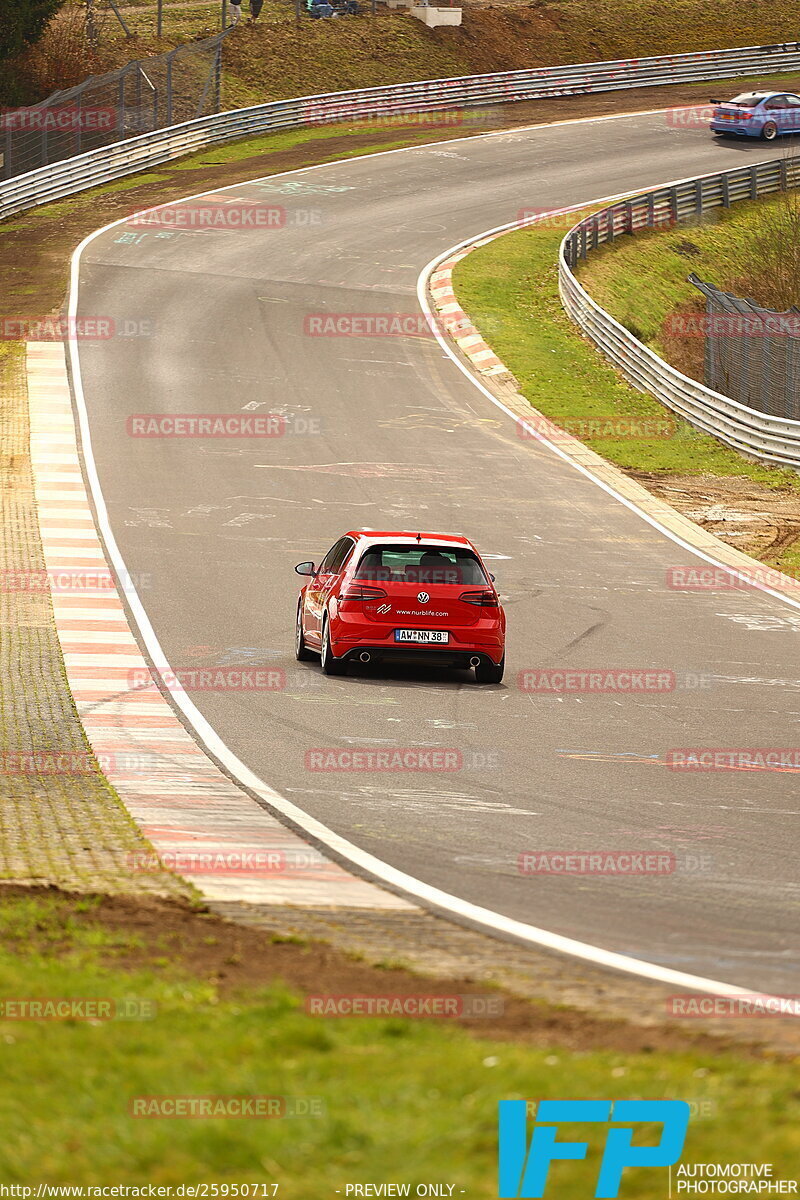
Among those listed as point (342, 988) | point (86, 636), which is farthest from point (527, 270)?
point (342, 988)

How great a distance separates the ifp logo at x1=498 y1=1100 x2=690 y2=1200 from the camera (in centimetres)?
454

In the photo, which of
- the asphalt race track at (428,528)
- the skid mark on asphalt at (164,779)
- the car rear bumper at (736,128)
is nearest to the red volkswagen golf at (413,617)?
the asphalt race track at (428,528)

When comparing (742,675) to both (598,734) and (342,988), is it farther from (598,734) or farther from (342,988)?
(342,988)

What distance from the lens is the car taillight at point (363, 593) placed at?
1579 cm

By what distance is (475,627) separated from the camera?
15.8 meters

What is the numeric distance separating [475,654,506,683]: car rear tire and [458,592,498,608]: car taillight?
589 millimetres

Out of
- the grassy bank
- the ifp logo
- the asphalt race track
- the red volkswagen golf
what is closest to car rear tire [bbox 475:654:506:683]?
the red volkswagen golf

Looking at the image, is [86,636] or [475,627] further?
[86,636]

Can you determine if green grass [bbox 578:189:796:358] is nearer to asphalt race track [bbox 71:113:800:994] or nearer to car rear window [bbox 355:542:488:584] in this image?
asphalt race track [bbox 71:113:800:994]

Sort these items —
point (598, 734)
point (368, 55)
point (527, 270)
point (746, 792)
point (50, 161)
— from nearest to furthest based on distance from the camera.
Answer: point (746, 792)
point (598, 734)
point (527, 270)
point (50, 161)
point (368, 55)

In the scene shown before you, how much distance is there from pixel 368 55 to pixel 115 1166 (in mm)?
66855

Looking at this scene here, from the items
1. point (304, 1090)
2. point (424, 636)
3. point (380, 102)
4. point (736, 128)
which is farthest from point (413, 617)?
point (736, 128)

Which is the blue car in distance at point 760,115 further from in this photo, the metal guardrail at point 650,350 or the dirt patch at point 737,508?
the dirt patch at point 737,508

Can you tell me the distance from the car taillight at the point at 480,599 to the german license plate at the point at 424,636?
0.42 m
